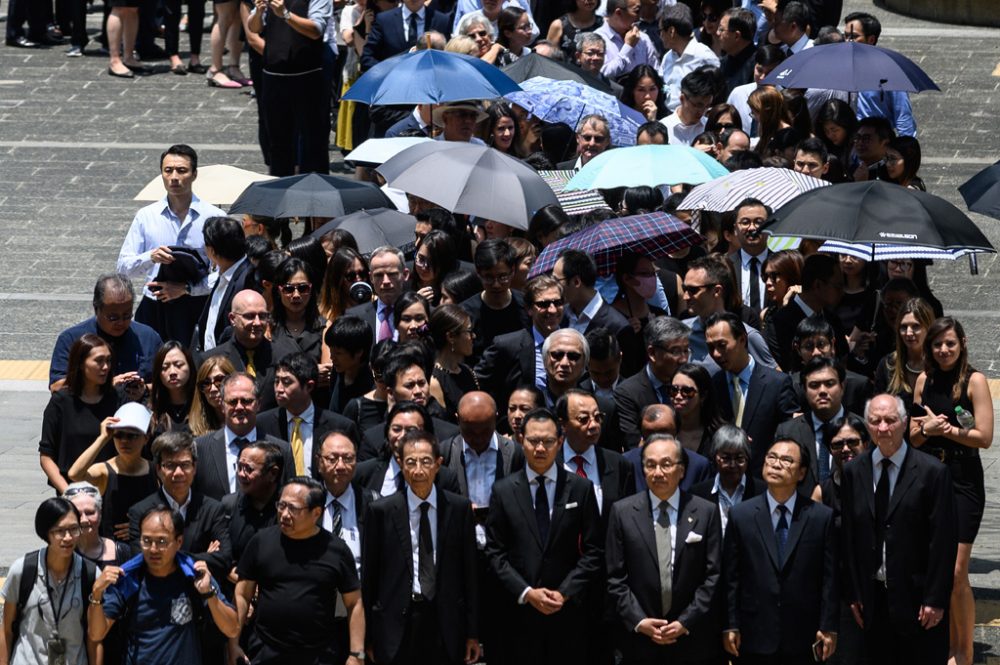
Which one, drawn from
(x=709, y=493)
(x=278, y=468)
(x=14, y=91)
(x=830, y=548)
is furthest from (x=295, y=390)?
(x=14, y=91)

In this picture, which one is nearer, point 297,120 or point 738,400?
point 738,400

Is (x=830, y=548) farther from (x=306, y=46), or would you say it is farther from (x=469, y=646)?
(x=306, y=46)

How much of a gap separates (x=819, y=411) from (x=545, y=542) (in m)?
1.80

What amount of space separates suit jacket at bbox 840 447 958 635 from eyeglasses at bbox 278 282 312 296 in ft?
12.2

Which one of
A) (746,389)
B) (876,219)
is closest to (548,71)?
(876,219)

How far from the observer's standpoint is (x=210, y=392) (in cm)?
1137

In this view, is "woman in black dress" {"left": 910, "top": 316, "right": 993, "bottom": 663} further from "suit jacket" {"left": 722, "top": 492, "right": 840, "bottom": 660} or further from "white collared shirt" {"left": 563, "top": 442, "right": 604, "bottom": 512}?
"white collared shirt" {"left": 563, "top": 442, "right": 604, "bottom": 512}

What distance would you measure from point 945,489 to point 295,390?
355 cm

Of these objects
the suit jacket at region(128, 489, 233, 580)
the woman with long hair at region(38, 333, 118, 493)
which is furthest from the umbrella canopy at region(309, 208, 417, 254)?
the suit jacket at region(128, 489, 233, 580)

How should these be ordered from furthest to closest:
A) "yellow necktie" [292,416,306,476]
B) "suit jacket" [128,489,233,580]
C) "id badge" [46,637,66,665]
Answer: "yellow necktie" [292,416,306,476]
"suit jacket" [128,489,233,580]
"id badge" [46,637,66,665]

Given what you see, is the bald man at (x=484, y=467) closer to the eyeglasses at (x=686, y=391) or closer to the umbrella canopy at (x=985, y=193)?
the eyeglasses at (x=686, y=391)

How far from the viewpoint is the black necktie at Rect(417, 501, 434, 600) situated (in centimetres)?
1034

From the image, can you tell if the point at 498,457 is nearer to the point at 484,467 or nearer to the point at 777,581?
the point at 484,467

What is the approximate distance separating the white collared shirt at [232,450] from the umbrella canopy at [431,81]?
4.09 meters
